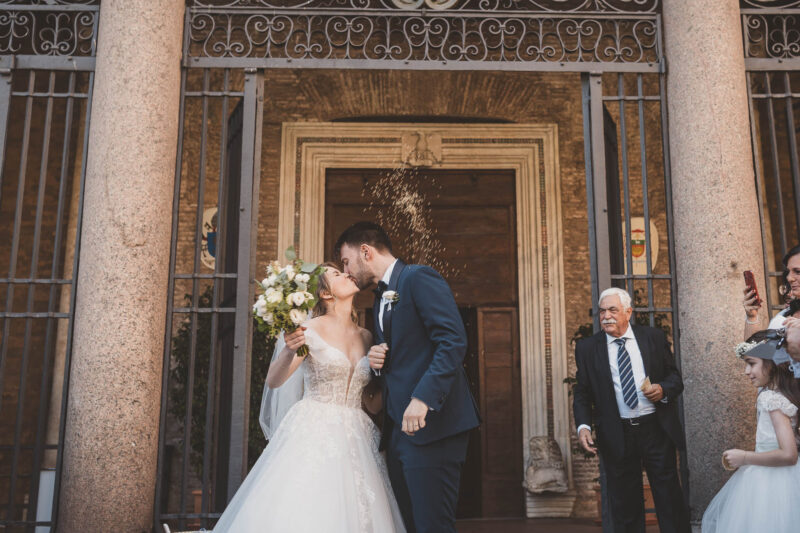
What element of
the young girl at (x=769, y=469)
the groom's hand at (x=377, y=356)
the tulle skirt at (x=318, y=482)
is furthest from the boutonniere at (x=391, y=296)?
the young girl at (x=769, y=469)

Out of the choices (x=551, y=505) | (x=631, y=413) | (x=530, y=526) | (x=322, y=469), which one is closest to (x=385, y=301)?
(x=322, y=469)

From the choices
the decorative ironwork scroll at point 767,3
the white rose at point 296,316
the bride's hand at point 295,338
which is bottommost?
the bride's hand at point 295,338

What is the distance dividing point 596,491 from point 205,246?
5.50 m

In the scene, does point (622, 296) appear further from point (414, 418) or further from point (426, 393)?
point (414, 418)

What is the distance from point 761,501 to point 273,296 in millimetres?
2789

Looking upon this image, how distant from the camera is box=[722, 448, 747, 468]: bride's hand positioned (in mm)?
4172

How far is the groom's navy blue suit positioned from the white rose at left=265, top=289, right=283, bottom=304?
1.96 feet

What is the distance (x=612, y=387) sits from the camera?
510cm

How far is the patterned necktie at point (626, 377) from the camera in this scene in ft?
16.4

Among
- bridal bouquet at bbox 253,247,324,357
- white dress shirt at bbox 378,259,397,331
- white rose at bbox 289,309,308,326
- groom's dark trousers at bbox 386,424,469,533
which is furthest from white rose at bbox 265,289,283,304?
groom's dark trousers at bbox 386,424,469,533

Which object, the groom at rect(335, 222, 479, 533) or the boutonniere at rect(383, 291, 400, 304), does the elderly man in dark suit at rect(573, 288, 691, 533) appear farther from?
the boutonniere at rect(383, 291, 400, 304)

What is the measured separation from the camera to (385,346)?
4.20 m

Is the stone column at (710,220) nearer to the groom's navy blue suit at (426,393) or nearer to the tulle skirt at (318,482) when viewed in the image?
the groom's navy blue suit at (426,393)

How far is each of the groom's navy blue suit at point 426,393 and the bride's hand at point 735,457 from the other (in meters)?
1.41
